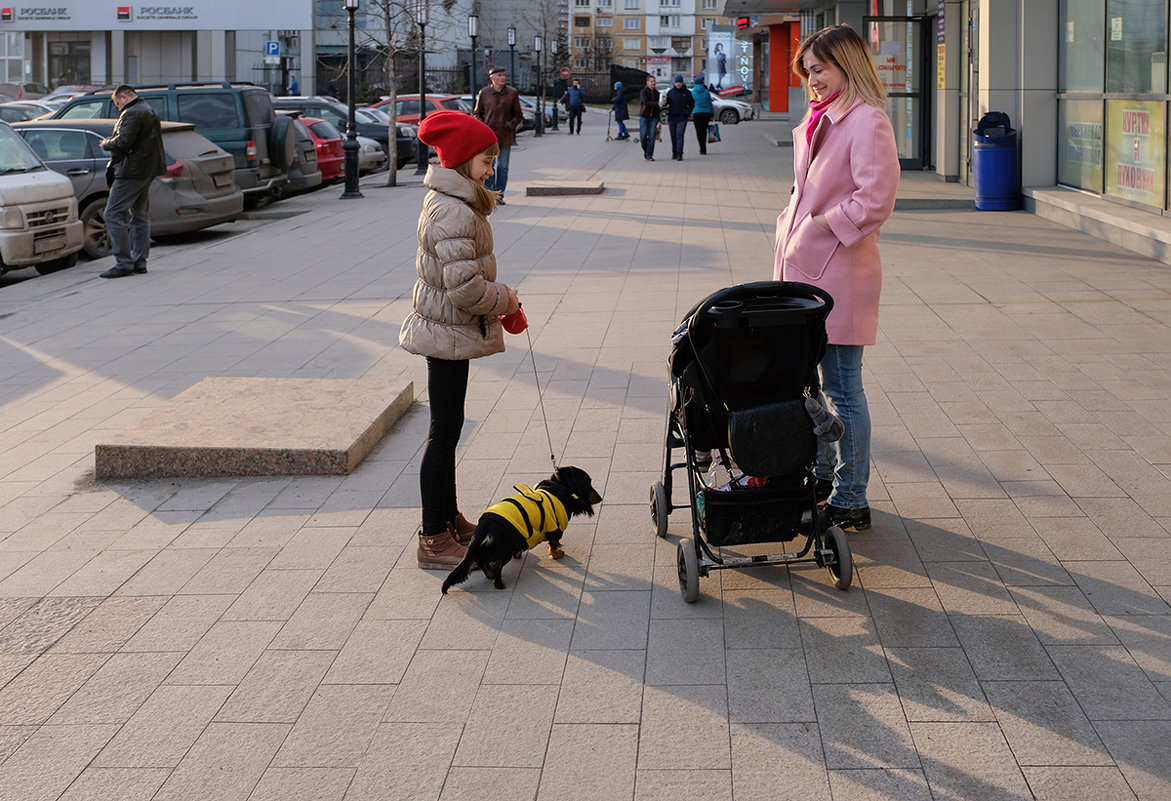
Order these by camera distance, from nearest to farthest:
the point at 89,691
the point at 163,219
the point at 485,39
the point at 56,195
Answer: the point at 89,691 → the point at 56,195 → the point at 163,219 → the point at 485,39

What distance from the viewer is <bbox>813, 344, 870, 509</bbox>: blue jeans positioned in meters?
5.12

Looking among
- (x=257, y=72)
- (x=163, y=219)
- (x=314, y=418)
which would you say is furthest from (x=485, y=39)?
(x=314, y=418)

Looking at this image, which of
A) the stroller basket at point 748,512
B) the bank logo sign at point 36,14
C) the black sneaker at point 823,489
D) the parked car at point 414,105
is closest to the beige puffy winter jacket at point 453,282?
the stroller basket at point 748,512

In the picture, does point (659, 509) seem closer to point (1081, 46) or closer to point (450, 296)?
point (450, 296)

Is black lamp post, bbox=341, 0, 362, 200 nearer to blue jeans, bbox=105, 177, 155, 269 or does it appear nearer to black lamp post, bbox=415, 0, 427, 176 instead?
black lamp post, bbox=415, 0, 427, 176

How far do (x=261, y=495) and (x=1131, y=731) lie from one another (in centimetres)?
398

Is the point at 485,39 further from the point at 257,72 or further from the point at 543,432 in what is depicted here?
the point at 543,432

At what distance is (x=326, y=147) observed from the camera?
24.5 m

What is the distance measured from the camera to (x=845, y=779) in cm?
343

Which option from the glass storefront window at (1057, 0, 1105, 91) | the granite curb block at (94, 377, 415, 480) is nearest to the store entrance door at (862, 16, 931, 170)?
the glass storefront window at (1057, 0, 1105, 91)

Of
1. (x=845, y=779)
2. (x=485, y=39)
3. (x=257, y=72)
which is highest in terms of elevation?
(x=485, y=39)

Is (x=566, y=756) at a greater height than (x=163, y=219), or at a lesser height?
lesser

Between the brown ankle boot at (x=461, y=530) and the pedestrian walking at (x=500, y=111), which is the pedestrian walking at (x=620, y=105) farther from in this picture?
the brown ankle boot at (x=461, y=530)

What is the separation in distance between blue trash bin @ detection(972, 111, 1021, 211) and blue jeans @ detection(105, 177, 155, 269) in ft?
31.8
